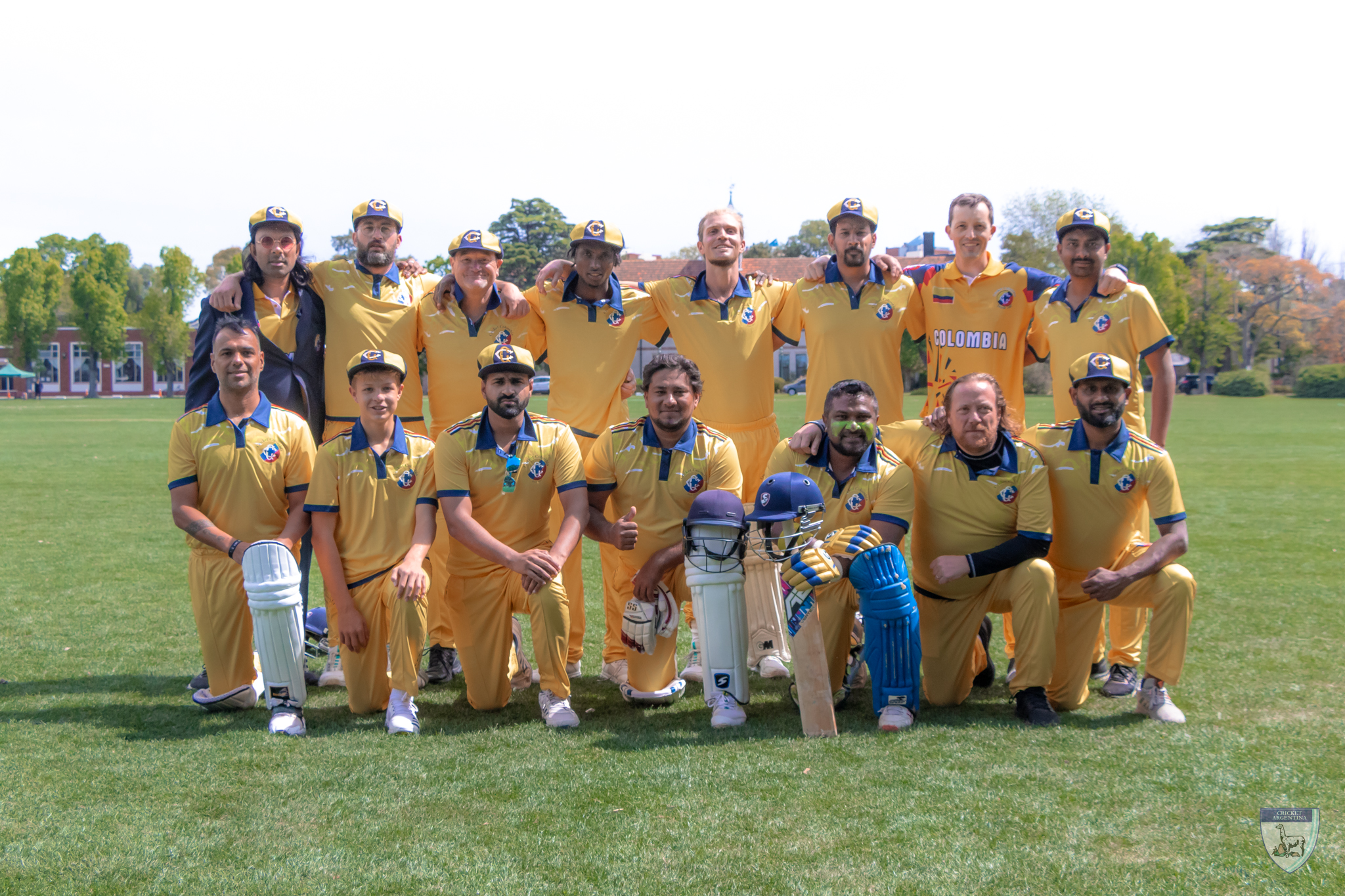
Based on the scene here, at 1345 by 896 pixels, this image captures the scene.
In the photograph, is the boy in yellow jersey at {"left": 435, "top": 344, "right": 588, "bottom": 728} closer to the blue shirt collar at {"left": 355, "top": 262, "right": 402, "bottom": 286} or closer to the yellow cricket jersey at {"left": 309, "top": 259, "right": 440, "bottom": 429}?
the yellow cricket jersey at {"left": 309, "top": 259, "right": 440, "bottom": 429}

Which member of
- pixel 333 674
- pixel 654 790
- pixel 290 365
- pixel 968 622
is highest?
pixel 290 365

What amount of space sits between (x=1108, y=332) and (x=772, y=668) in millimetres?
2749

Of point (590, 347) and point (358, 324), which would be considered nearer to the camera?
point (358, 324)

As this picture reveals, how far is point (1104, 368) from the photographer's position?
4992 millimetres

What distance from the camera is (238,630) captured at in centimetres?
519

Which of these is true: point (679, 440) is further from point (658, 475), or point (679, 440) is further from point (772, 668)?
point (772, 668)

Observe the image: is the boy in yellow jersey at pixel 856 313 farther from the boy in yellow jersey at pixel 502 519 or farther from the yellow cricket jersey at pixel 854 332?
the boy in yellow jersey at pixel 502 519

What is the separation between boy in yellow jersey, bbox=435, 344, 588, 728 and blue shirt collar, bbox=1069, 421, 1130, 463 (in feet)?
8.39

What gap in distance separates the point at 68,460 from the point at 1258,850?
65.8ft

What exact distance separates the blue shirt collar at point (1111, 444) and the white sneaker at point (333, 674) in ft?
13.6

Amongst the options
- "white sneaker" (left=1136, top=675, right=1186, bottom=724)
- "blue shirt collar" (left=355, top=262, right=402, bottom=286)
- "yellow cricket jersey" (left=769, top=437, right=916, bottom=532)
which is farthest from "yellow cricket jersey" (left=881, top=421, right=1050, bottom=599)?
"blue shirt collar" (left=355, top=262, right=402, bottom=286)

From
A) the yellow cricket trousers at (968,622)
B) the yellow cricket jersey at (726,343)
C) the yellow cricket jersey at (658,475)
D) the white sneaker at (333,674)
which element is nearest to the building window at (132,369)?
the white sneaker at (333,674)
